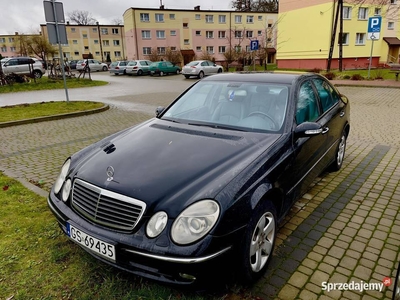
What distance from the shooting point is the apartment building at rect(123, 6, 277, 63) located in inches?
2031

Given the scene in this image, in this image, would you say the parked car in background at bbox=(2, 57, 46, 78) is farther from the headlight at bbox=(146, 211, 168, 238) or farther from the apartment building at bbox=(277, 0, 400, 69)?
the headlight at bbox=(146, 211, 168, 238)

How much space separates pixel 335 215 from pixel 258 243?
1676mm

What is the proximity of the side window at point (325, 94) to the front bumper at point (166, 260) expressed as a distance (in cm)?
273

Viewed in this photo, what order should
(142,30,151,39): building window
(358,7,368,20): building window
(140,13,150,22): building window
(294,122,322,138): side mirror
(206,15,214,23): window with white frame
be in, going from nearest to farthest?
(294,122,322,138): side mirror → (358,7,368,20): building window → (140,13,150,22): building window → (142,30,151,39): building window → (206,15,214,23): window with white frame

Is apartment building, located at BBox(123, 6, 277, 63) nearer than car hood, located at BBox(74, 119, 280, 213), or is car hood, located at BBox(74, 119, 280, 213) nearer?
car hood, located at BBox(74, 119, 280, 213)

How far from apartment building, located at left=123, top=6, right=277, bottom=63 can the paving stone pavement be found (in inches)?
1781

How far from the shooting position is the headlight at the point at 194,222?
2.08 m

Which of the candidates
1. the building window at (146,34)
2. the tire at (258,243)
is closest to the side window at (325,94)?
the tire at (258,243)

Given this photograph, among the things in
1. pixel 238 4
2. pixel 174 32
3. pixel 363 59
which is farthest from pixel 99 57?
pixel 363 59

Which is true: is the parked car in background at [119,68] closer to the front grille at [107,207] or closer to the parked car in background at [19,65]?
the parked car in background at [19,65]

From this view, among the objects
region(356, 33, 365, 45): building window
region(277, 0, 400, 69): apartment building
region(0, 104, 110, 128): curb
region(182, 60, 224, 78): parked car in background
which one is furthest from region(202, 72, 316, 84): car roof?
region(356, 33, 365, 45): building window

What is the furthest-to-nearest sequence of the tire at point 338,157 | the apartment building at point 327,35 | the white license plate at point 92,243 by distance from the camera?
the apartment building at point 327,35 → the tire at point 338,157 → the white license plate at point 92,243

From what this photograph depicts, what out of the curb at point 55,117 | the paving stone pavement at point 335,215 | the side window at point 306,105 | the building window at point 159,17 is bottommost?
the paving stone pavement at point 335,215

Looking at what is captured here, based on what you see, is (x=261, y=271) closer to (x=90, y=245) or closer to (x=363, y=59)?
(x=90, y=245)
